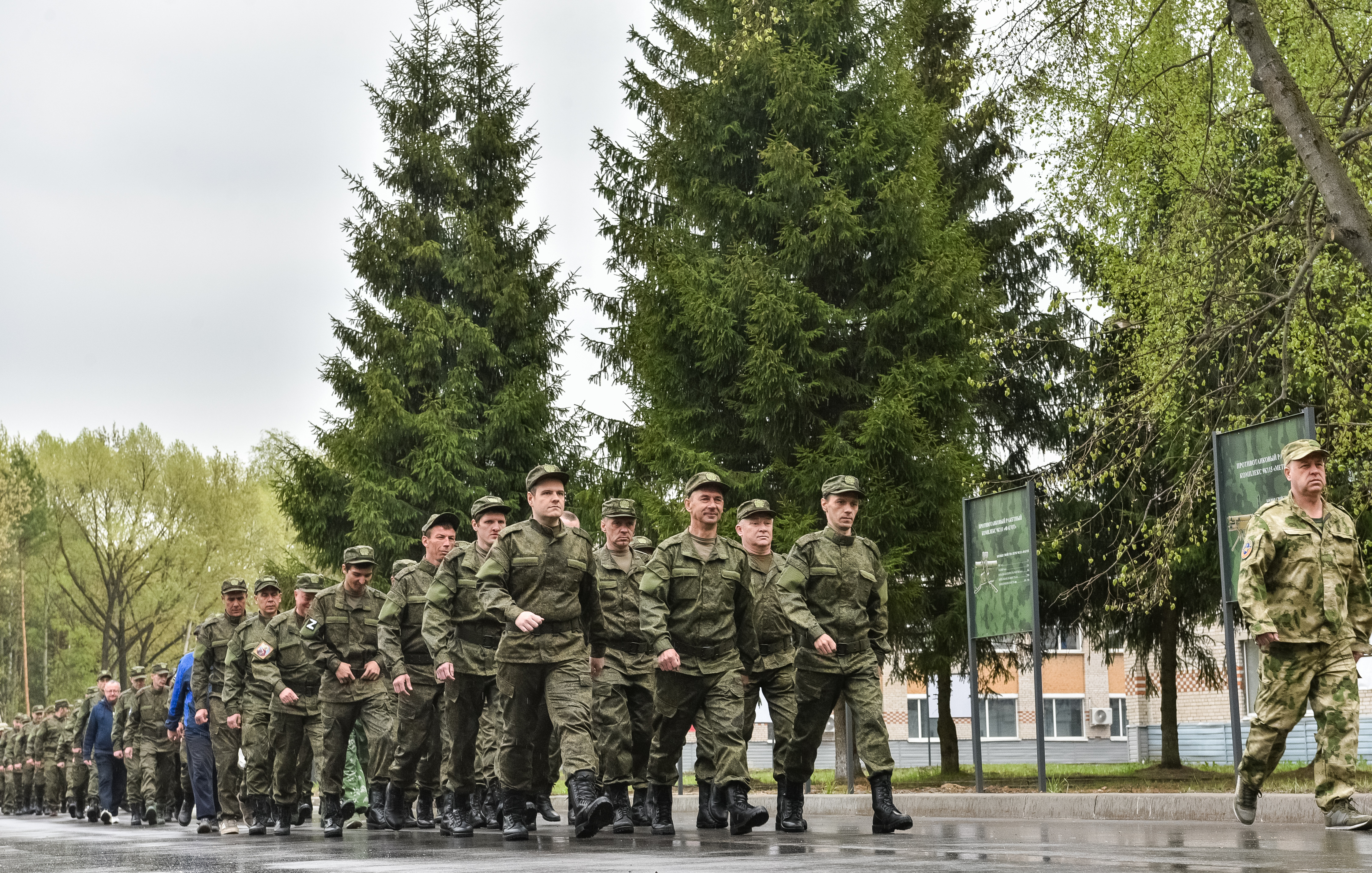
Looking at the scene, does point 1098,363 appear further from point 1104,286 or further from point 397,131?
point 397,131

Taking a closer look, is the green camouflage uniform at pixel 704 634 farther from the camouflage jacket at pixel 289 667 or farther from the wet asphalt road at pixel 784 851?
the camouflage jacket at pixel 289 667

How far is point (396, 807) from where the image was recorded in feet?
45.3

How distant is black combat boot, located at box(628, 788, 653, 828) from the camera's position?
12641mm

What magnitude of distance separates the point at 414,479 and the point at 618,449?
21.6 feet

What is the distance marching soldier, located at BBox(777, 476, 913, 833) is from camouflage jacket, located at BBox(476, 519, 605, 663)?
141 cm

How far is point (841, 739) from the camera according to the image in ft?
79.2

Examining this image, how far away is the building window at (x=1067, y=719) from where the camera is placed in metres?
58.9

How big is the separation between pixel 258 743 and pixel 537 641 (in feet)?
19.6

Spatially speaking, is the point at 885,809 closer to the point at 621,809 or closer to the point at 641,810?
the point at 621,809

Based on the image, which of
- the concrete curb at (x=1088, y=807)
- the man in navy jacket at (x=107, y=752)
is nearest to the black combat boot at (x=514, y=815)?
the concrete curb at (x=1088, y=807)

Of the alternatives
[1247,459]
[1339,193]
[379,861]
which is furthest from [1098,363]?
[379,861]

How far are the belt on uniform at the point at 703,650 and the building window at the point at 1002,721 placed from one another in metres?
49.2

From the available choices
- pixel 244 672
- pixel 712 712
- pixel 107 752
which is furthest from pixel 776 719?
pixel 107 752

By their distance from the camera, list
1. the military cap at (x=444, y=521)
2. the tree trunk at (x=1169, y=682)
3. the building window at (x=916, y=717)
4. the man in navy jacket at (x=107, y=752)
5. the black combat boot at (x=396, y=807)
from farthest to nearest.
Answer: the building window at (x=916, y=717) < the tree trunk at (x=1169, y=682) < the man in navy jacket at (x=107, y=752) < the military cap at (x=444, y=521) < the black combat boot at (x=396, y=807)
